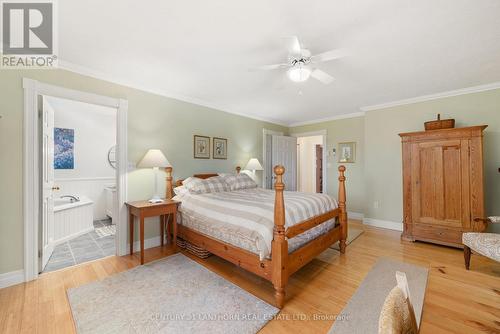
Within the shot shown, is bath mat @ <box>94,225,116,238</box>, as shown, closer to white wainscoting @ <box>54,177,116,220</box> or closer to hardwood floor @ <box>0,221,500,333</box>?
white wainscoting @ <box>54,177,116,220</box>

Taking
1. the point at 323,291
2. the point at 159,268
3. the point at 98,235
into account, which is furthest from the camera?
the point at 98,235

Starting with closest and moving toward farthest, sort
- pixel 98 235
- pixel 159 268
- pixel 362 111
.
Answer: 1. pixel 159 268
2. pixel 98 235
3. pixel 362 111

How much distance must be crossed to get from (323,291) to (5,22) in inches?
150

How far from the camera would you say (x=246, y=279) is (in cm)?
230

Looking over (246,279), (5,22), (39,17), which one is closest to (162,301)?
(246,279)

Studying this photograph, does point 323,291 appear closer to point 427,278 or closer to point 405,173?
point 427,278

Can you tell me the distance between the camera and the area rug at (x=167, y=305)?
63.9 inches

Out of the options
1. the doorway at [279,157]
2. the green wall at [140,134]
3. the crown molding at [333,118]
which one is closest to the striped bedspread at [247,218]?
the green wall at [140,134]

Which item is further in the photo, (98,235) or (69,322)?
(98,235)

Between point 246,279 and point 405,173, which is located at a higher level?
point 405,173

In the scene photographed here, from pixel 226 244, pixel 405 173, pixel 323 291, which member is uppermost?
pixel 405 173

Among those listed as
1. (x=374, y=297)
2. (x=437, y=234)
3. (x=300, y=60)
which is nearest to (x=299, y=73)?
(x=300, y=60)

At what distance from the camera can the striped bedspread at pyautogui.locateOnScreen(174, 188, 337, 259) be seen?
6.41ft
